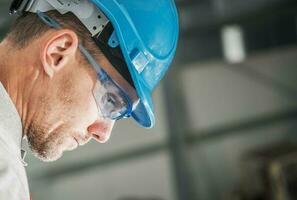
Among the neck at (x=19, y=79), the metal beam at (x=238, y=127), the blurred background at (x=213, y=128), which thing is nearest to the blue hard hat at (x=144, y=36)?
the neck at (x=19, y=79)

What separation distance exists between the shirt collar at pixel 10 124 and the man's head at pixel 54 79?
99 mm

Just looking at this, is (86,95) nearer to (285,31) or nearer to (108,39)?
(108,39)

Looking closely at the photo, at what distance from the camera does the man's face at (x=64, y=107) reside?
1.07 meters

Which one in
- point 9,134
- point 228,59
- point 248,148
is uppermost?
point 9,134

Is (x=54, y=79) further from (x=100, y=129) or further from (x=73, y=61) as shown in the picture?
(x=100, y=129)

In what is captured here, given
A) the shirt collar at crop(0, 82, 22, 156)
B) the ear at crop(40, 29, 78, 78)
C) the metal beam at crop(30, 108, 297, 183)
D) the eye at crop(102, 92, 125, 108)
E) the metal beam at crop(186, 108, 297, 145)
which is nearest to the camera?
the shirt collar at crop(0, 82, 22, 156)

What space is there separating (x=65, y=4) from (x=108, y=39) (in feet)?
0.44

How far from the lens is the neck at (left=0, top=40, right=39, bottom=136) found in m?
1.05

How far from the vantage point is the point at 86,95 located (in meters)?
1.11

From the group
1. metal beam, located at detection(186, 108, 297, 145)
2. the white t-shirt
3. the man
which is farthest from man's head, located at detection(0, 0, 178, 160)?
metal beam, located at detection(186, 108, 297, 145)

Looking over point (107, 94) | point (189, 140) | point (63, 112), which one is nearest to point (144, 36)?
point (107, 94)

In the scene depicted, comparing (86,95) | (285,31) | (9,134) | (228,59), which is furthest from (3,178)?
(285,31)

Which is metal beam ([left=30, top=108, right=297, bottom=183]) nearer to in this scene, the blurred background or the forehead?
the blurred background

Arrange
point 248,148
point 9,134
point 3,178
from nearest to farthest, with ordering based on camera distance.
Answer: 1. point 3,178
2. point 9,134
3. point 248,148
